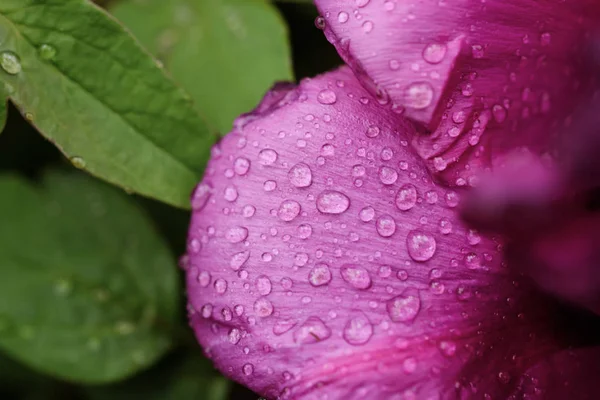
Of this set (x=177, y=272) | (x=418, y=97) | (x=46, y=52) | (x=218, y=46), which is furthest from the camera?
(x=177, y=272)

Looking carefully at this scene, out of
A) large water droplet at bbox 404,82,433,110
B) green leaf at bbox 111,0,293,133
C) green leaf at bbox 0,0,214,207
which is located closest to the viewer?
large water droplet at bbox 404,82,433,110

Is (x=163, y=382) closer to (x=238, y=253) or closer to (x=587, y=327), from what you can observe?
(x=238, y=253)

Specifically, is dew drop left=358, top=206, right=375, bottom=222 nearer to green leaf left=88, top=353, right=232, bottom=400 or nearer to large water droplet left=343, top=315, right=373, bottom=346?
large water droplet left=343, top=315, right=373, bottom=346

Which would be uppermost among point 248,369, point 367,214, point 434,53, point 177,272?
point 434,53

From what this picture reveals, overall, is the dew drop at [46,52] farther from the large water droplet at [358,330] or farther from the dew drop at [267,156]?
the large water droplet at [358,330]

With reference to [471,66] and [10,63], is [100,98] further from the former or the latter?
[471,66]

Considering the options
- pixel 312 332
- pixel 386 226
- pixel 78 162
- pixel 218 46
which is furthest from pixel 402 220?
pixel 218 46

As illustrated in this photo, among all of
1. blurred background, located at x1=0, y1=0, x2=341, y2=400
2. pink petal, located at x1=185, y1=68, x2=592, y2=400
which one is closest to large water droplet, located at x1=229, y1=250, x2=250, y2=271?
pink petal, located at x1=185, y1=68, x2=592, y2=400
